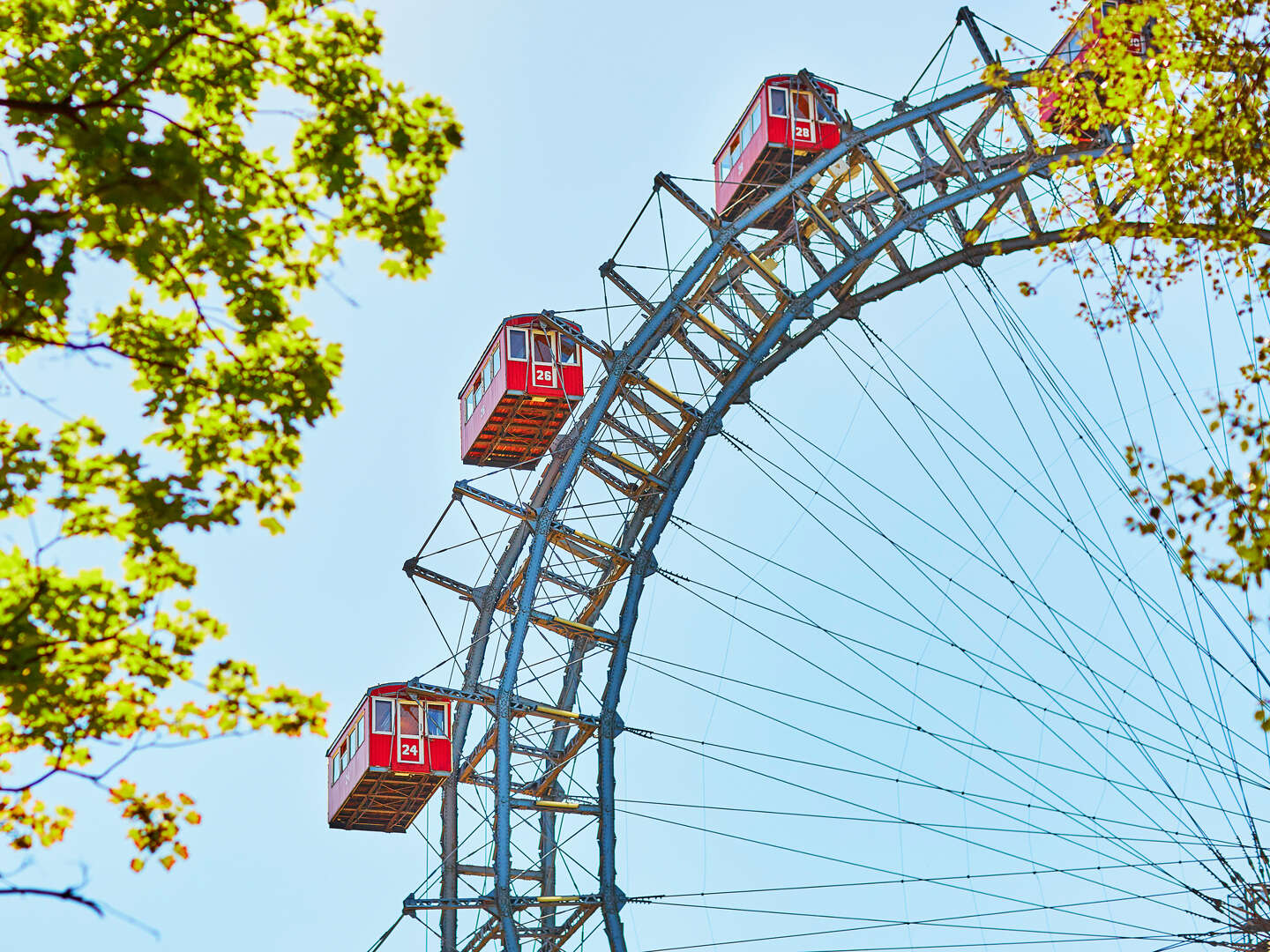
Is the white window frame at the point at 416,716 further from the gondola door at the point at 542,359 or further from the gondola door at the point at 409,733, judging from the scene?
the gondola door at the point at 542,359

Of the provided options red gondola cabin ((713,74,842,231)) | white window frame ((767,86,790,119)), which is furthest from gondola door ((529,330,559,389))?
white window frame ((767,86,790,119))

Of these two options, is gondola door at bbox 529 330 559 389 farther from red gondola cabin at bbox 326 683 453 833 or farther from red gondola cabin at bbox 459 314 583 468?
red gondola cabin at bbox 326 683 453 833

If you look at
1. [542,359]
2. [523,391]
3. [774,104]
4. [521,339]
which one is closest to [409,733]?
[523,391]

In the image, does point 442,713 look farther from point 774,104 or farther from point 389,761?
point 774,104

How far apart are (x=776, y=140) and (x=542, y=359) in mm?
5479

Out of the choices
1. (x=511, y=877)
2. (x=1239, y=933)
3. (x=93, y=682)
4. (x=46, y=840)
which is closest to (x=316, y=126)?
(x=93, y=682)

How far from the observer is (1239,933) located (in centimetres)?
1841

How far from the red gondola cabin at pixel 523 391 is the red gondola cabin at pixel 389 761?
478 cm

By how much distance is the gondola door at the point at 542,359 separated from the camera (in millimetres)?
26984

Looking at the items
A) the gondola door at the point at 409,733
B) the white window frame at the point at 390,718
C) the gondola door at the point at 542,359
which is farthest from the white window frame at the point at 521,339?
the white window frame at the point at 390,718

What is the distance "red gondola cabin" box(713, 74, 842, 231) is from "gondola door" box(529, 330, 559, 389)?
3787 millimetres

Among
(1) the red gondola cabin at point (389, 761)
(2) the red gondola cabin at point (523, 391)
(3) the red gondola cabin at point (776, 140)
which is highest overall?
(3) the red gondola cabin at point (776, 140)

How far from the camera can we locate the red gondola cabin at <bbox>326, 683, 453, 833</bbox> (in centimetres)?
2906

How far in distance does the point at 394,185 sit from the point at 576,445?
1608 centimetres
